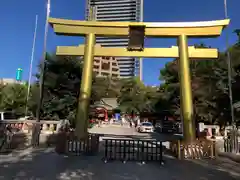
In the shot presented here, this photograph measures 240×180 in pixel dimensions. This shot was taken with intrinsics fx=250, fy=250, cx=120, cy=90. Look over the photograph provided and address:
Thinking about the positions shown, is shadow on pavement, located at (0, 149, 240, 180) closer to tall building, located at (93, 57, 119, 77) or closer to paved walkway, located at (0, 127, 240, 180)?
paved walkway, located at (0, 127, 240, 180)

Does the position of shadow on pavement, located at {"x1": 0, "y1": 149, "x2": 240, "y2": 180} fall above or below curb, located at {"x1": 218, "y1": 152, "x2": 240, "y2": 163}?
below

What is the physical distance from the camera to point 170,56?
14.0 m

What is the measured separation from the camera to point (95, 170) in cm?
810

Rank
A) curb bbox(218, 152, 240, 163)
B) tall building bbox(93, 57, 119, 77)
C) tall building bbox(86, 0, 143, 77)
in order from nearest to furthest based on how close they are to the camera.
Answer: curb bbox(218, 152, 240, 163), tall building bbox(93, 57, 119, 77), tall building bbox(86, 0, 143, 77)

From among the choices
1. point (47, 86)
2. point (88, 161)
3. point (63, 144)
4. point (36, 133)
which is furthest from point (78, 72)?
point (88, 161)

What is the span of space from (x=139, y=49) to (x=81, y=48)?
3.30 meters

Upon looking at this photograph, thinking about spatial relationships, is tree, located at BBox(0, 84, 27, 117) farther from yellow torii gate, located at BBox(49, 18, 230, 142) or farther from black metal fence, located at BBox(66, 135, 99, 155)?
black metal fence, located at BBox(66, 135, 99, 155)

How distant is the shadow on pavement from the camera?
7219mm

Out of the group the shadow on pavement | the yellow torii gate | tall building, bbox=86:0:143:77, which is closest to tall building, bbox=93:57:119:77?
tall building, bbox=86:0:143:77

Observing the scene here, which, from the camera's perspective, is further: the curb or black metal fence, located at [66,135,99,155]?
black metal fence, located at [66,135,99,155]

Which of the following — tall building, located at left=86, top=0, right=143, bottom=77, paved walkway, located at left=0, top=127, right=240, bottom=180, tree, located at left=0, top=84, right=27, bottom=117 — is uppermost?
tall building, located at left=86, top=0, right=143, bottom=77

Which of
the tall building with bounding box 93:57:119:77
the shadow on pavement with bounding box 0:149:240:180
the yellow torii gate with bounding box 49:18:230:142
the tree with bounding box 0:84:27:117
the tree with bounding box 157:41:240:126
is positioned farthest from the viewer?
the tall building with bounding box 93:57:119:77

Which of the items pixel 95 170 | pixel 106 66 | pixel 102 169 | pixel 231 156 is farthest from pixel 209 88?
pixel 106 66

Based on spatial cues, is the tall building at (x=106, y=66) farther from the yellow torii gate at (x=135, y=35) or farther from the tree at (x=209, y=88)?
the yellow torii gate at (x=135, y=35)
